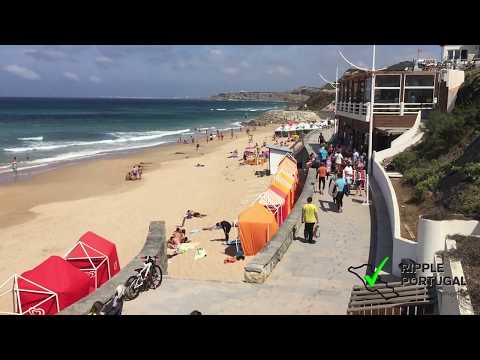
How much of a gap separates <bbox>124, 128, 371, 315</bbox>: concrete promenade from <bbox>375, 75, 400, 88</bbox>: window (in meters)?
12.1

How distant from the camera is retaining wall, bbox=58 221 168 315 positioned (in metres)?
6.22

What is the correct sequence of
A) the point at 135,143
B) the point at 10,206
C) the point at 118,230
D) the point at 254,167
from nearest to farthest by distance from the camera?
the point at 118,230, the point at 10,206, the point at 254,167, the point at 135,143

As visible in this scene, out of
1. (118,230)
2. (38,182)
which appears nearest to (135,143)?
(38,182)

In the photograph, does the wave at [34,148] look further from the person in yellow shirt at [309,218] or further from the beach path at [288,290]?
the beach path at [288,290]

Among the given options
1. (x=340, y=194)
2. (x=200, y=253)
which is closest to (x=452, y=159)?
(x=340, y=194)

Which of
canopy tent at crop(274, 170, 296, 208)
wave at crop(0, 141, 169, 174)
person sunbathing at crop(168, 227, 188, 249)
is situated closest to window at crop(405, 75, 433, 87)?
canopy tent at crop(274, 170, 296, 208)

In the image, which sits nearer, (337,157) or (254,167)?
(337,157)

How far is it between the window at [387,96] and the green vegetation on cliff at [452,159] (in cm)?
282

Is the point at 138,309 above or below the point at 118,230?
above

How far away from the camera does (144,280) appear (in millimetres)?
7281

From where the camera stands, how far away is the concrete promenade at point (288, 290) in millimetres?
6598
